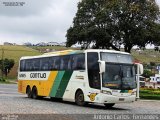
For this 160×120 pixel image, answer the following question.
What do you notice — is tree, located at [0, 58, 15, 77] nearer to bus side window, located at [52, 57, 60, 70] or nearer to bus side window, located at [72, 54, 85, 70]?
bus side window, located at [52, 57, 60, 70]

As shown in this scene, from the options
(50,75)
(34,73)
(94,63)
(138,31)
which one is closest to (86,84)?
(94,63)

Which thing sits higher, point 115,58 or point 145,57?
point 145,57

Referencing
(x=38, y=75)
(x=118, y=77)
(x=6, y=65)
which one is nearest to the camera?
(x=118, y=77)

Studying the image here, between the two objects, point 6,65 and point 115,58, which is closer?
point 115,58

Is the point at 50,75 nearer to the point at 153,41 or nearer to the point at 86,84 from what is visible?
the point at 86,84

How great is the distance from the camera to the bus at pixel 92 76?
956 inches

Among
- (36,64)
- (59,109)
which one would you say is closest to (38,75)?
(36,64)

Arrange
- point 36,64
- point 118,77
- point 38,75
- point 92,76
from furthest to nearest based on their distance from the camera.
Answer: point 36,64 → point 38,75 → point 92,76 → point 118,77

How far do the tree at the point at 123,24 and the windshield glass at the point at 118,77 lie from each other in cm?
2531

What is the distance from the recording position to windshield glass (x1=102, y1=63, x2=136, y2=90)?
24.3 m

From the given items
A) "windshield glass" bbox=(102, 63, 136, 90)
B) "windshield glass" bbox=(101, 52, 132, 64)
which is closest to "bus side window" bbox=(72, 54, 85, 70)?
"windshield glass" bbox=(101, 52, 132, 64)

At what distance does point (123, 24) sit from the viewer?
50.5 metres

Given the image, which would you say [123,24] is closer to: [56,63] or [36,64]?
[36,64]

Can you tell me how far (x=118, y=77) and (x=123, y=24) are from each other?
1046 inches
